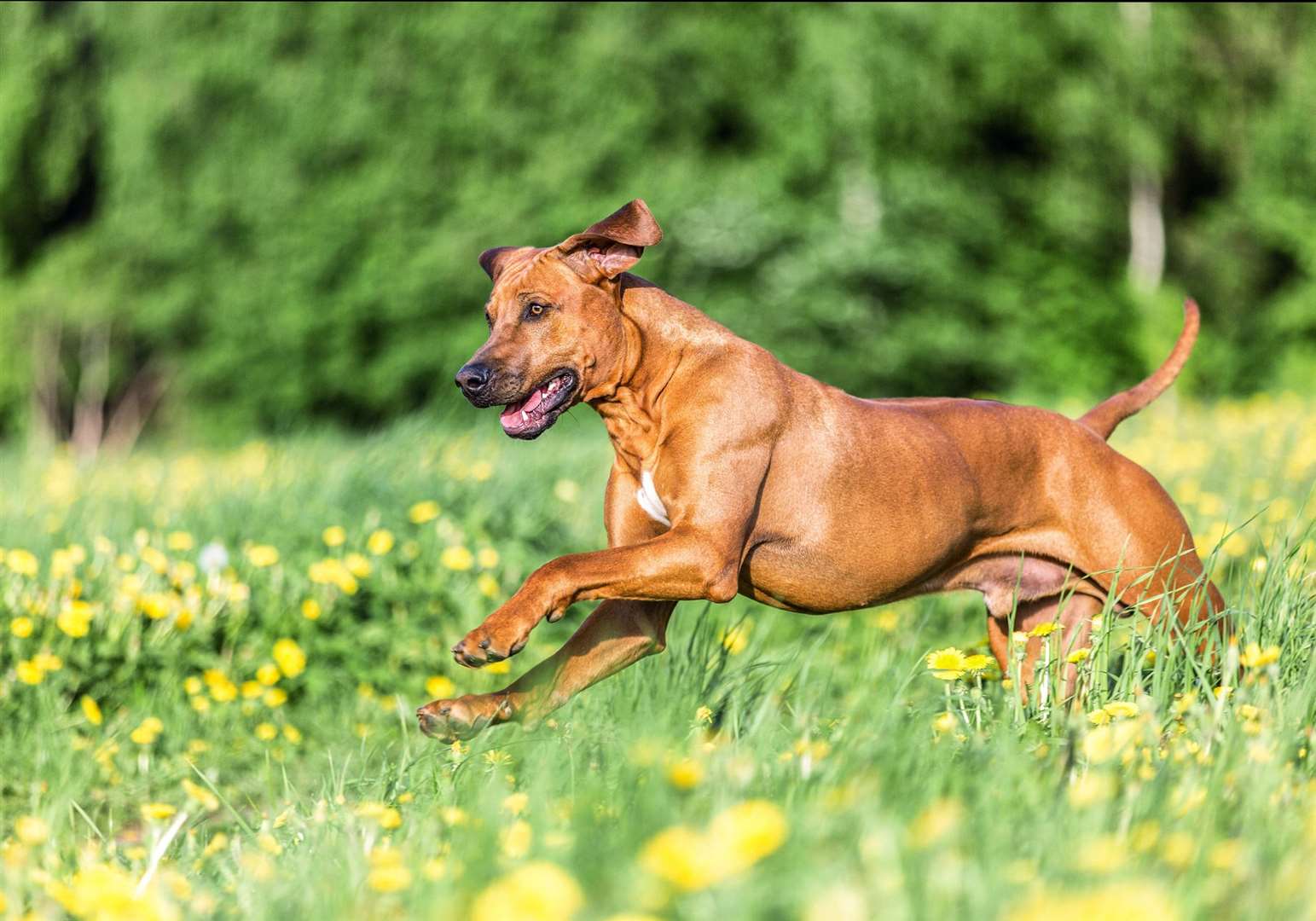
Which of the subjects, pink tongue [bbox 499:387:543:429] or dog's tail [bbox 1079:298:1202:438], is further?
dog's tail [bbox 1079:298:1202:438]

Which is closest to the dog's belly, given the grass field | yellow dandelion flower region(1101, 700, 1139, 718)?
the grass field

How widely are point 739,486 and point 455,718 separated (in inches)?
34.1

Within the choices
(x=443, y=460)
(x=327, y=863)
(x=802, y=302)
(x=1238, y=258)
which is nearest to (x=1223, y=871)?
(x=327, y=863)

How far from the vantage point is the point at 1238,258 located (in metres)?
21.5

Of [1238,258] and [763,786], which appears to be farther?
[1238,258]

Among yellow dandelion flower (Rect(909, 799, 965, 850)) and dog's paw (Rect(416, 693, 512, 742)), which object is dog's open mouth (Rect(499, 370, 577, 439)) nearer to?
dog's paw (Rect(416, 693, 512, 742))

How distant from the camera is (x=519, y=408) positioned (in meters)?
3.72

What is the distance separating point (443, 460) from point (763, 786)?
4.82m

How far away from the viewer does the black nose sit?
11.8 feet

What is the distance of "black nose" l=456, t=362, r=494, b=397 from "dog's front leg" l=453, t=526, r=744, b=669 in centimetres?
47

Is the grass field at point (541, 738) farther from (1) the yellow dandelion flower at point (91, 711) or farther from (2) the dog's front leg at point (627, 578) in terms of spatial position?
(2) the dog's front leg at point (627, 578)

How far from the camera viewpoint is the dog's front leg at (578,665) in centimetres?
360

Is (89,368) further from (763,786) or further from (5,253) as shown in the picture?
(763,786)

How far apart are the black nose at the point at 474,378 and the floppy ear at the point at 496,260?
1.68ft
